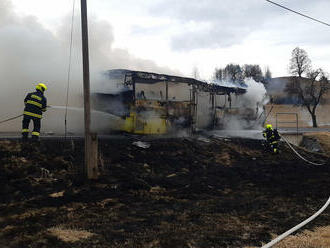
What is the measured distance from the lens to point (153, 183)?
7.71 metres

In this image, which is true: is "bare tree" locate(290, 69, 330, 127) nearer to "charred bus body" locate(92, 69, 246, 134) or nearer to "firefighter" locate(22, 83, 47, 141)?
"charred bus body" locate(92, 69, 246, 134)

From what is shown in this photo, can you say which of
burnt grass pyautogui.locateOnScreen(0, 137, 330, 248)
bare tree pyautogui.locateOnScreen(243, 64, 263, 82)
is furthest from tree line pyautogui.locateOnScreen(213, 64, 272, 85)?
burnt grass pyautogui.locateOnScreen(0, 137, 330, 248)

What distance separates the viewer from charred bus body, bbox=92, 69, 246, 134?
12.2m

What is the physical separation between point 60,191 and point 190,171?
4.33 m

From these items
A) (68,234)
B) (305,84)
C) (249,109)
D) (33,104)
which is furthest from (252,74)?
(68,234)

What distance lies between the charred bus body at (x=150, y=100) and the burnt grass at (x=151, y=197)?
1584 millimetres

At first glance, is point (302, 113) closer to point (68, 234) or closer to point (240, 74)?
point (240, 74)

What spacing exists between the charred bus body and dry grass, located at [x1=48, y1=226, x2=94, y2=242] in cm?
779

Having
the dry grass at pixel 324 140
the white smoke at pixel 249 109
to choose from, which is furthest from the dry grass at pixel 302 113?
the white smoke at pixel 249 109

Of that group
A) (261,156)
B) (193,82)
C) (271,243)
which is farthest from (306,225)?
(193,82)

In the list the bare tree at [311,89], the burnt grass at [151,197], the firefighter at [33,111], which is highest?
the bare tree at [311,89]

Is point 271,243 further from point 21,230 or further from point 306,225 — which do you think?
point 21,230

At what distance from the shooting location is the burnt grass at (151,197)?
4383mm

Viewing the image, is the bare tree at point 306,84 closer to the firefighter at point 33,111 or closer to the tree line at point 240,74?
the tree line at point 240,74
